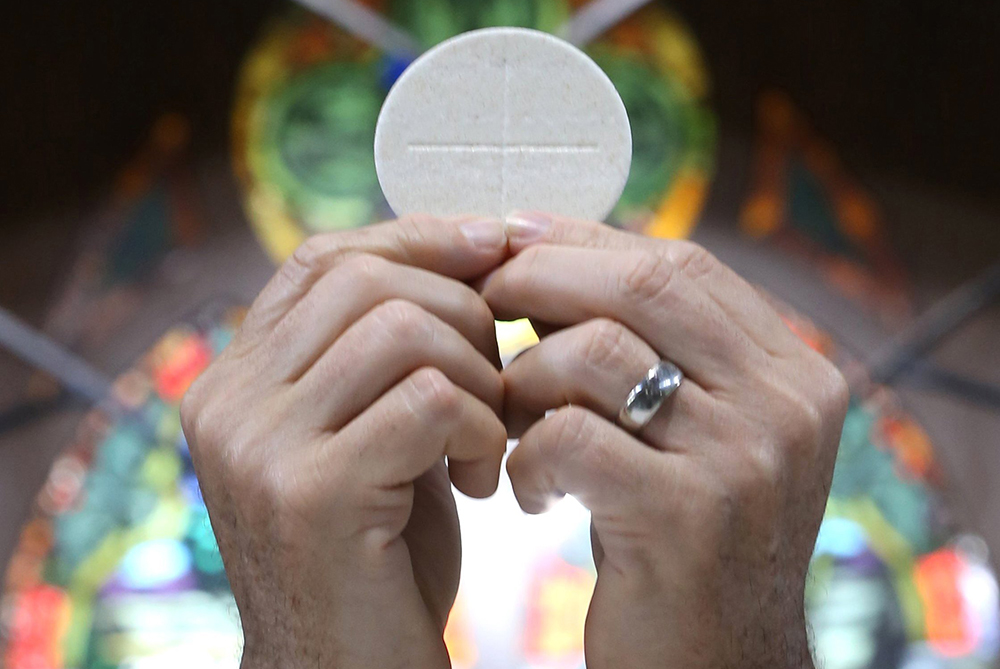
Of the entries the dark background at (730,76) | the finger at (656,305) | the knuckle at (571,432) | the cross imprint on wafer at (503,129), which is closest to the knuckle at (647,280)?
the finger at (656,305)

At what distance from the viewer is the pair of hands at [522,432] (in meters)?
0.71

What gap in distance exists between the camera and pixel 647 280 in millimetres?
723

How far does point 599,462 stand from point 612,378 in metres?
0.07

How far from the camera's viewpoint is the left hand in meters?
0.72

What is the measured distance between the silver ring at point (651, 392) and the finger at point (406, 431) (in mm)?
119

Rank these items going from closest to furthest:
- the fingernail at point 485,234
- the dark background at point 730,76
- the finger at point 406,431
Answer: the finger at point 406,431
the fingernail at point 485,234
the dark background at point 730,76

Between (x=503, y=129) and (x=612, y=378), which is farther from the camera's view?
(x=503, y=129)

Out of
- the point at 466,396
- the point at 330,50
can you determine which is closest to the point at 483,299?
the point at 466,396

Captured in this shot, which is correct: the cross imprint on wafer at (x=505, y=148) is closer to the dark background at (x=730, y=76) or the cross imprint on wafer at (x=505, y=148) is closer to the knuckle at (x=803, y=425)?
the knuckle at (x=803, y=425)

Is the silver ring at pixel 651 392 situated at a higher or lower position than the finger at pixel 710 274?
lower

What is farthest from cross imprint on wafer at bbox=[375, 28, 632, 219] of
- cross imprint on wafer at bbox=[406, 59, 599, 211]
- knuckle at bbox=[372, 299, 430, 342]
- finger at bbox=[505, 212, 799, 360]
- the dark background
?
the dark background

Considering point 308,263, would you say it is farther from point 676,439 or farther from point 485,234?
point 676,439

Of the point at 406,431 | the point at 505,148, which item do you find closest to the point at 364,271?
the point at 406,431

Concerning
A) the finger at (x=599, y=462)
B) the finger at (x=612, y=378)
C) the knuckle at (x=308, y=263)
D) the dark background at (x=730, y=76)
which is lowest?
the dark background at (x=730, y=76)
